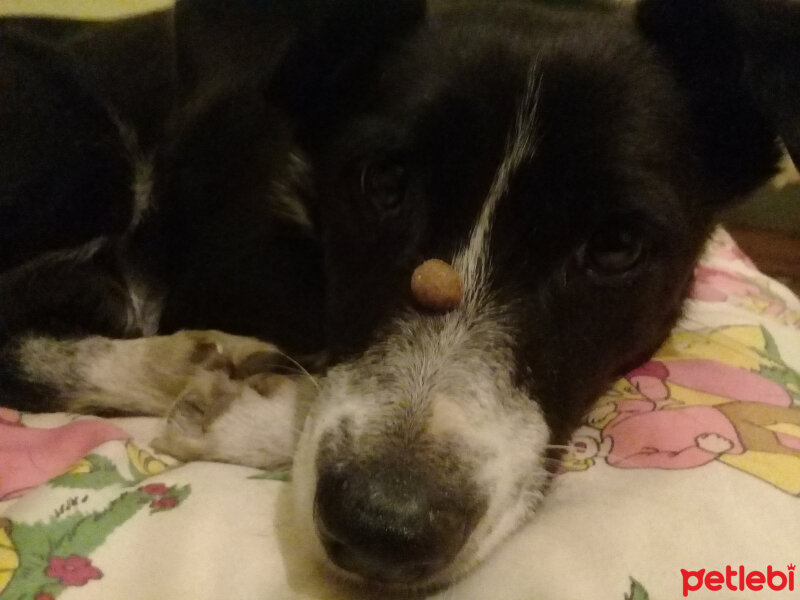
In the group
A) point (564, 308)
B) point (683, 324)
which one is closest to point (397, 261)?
point (564, 308)

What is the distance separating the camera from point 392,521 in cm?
84

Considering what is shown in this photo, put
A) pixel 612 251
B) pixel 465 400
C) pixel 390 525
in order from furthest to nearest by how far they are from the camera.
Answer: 1. pixel 612 251
2. pixel 465 400
3. pixel 390 525

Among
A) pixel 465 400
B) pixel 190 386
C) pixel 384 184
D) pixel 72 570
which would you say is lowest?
pixel 190 386

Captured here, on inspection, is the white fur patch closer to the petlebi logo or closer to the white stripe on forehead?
the white stripe on forehead

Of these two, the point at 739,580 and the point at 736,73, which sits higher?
the point at 736,73

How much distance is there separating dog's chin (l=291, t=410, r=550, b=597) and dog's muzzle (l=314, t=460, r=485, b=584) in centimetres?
1

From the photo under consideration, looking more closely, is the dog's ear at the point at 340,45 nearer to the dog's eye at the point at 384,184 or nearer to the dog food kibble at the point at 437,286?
the dog's eye at the point at 384,184

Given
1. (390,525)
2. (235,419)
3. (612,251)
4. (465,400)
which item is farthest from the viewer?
(235,419)

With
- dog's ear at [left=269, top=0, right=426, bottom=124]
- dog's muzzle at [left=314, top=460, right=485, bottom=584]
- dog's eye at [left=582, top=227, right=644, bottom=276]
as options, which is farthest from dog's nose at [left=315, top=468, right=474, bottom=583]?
dog's ear at [left=269, top=0, right=426, bottom=124]

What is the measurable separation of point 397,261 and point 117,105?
783 millimetres

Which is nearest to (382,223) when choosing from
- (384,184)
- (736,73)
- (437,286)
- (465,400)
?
(384,184)

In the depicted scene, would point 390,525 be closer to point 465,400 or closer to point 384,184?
point 465,400

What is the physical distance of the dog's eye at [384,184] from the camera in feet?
3.65

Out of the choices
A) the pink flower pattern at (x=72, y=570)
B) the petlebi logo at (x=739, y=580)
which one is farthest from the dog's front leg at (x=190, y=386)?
the petlebi logo at (x=739, y=580)
